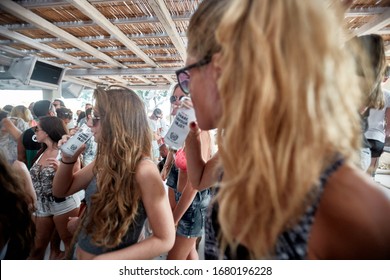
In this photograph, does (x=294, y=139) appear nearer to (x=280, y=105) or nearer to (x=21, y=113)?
(x=280, y=105)

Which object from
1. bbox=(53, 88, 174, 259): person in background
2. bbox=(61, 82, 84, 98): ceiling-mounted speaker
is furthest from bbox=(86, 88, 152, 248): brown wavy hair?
bbox=(61, 82, 84, 98): ceiling-mounted speaker

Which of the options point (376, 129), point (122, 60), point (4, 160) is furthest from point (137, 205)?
point (122, 60)

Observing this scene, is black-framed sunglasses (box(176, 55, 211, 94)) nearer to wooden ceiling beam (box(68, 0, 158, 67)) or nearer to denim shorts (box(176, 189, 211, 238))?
denim shorts (box(176, 189, 211, 238))

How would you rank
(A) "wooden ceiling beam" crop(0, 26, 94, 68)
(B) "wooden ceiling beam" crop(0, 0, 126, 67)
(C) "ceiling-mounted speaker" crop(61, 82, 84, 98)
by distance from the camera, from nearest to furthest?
→ (B) "wooden ceiling beam" crop(0, 0, 126, 67)
(A) "wooden ceiling beam" crop(0, 26, 94, 68)
(C) "ceiling-mounted speaker" crop(61, 82, 84, 98)

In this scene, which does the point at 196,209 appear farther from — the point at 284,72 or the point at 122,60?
the point at 122,60

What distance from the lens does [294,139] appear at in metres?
0.39

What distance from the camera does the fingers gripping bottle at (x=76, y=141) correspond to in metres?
1.11

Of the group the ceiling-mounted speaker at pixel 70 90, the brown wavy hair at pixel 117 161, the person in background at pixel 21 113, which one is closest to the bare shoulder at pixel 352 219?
the brown wavy hair at pixel 117 161

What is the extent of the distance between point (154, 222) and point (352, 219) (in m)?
0.68

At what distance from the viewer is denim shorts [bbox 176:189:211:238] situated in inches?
57.4

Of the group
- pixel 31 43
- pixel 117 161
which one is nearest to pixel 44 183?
pixel 117 161

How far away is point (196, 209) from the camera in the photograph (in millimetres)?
1487

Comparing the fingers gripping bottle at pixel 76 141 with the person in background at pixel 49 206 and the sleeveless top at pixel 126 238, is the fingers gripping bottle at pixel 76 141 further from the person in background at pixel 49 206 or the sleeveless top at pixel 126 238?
the person in background at pixel 49 206

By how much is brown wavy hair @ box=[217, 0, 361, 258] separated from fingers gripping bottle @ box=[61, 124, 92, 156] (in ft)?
2.90
